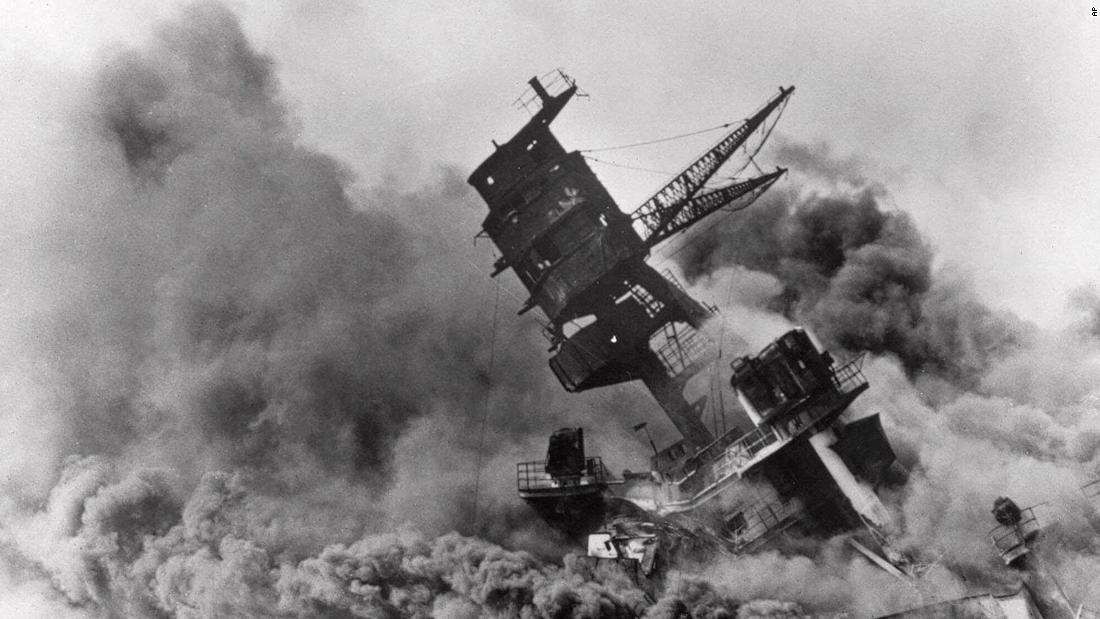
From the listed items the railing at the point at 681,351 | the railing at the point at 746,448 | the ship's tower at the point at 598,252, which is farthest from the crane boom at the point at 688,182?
the railing at the point at 746,448

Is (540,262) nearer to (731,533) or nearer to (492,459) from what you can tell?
(492,459)

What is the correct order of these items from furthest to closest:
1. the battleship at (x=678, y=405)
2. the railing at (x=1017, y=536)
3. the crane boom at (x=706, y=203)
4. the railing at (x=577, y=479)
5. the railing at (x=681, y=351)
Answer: the railing at (x=681, y=351) → the crane boom at (x=706, y=203) → the railing at (x=577, y=479) → the battleship at (x=678, y=405) → the railing at (x=1017, y=536)

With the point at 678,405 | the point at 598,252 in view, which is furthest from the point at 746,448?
the point at 598,252

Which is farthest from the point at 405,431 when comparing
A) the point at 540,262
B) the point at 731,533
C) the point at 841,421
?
the point at 841,421

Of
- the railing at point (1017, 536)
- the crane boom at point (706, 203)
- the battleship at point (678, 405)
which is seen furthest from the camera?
the crane boom at point (706, 203)

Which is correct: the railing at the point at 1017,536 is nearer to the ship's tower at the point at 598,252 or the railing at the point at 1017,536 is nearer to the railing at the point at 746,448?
the railing at the point at 746,448

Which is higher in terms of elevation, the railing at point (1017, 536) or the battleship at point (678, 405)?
the battleship at point (678, 405)
